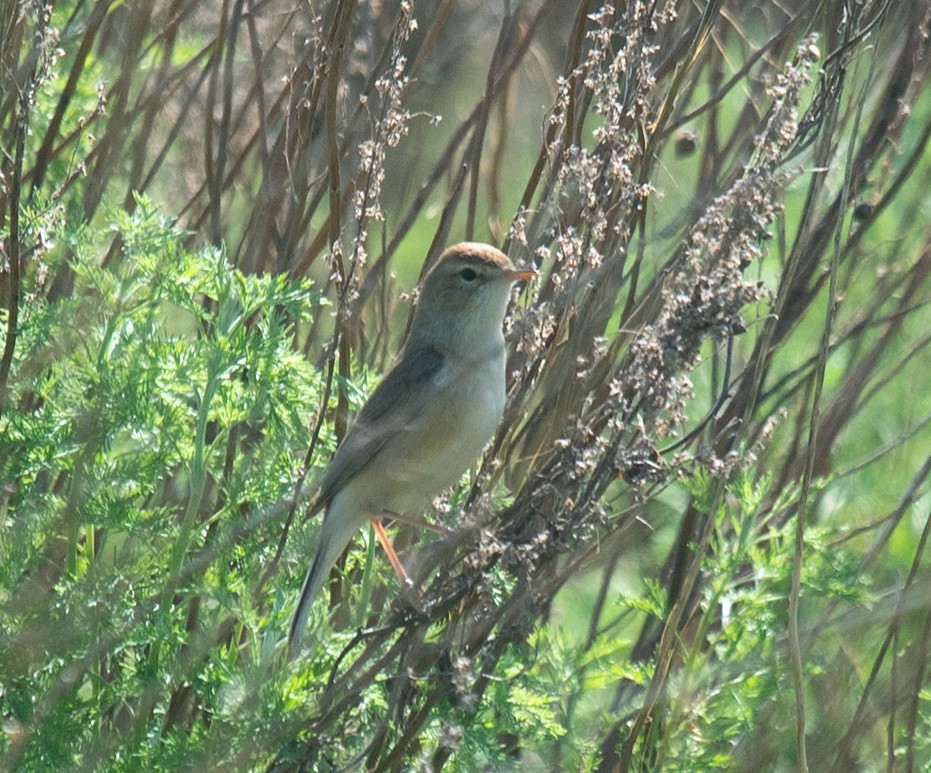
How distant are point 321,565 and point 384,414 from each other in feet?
1.47

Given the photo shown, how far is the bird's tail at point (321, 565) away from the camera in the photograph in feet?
7.39

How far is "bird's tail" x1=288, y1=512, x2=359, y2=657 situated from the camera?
2.25 metres

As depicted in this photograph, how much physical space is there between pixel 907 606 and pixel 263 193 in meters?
1.72

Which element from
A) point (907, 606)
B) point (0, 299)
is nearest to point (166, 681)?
point (0, 299)

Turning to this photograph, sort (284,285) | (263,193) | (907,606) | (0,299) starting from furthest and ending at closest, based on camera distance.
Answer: (263,193) → (0,299) → (284,285) → (907,606)

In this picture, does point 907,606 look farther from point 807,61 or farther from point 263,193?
point 263,193

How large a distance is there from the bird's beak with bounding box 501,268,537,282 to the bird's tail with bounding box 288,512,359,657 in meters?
0.63

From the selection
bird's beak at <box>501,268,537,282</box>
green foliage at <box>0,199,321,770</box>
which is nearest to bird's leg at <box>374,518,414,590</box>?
green foliage at <box>0,199,321,770</box>

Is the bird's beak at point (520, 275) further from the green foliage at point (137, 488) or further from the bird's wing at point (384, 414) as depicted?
the green foliage at point (137, 488)

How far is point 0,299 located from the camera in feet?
8.84

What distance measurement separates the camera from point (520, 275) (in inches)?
104

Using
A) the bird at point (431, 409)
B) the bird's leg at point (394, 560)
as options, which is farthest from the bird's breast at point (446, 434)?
the bird's leg at point (394, 560)

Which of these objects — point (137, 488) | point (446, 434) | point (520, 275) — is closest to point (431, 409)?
point (446, 434)

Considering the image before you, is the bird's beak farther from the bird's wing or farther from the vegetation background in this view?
the bird's wing
